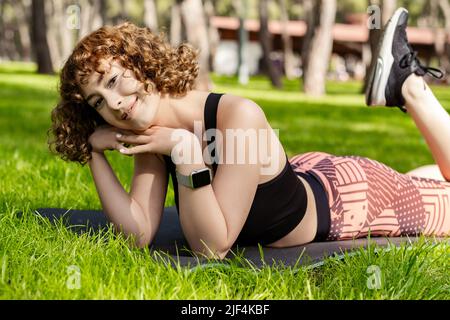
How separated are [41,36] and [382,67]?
1998 centimetres

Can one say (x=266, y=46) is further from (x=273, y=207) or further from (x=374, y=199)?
(x=273, y=207)

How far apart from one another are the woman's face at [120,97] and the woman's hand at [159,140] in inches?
1.6

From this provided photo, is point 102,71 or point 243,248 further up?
point 102,71

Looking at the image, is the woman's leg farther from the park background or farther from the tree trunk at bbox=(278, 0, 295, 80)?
the tree trunk at bbox=(278, 0, 295, 80)

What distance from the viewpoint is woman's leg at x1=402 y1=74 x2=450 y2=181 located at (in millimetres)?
3943

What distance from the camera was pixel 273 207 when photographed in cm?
316

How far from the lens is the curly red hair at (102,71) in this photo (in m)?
2.94

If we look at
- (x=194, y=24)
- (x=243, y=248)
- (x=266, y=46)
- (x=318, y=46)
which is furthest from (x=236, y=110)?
(x=266, y=46)

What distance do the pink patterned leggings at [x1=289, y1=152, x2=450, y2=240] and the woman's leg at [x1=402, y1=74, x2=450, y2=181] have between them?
8.9 inches

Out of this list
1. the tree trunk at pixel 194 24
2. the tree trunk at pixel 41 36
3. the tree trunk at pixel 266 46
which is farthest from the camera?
the tree trunk at pixel 266 46

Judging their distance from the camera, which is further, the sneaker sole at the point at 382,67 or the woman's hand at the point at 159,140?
the sneaker sole at the point at 382,67

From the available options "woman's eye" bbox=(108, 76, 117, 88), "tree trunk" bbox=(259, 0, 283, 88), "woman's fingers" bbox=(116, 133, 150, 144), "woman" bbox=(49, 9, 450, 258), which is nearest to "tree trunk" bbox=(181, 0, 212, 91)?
"tree trunk" bbox=(259, 0, 283, 88)

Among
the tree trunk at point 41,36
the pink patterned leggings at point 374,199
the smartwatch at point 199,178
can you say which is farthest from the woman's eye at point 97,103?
the tree trunk at point 41,36

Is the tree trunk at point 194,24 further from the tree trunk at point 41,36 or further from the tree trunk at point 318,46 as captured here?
the tree trunk at point 41,36
